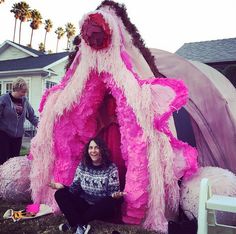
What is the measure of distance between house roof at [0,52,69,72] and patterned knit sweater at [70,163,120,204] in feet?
40.7

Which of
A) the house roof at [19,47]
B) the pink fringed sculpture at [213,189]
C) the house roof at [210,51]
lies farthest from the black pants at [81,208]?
the house roof at [19,47]

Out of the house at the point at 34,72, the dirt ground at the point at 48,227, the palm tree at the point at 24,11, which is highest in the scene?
the palm tree at the point at 24,11

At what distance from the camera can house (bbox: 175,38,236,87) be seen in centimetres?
1406

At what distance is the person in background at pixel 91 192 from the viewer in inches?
129

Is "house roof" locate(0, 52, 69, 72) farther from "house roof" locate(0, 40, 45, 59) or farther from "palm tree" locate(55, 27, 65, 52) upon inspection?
"palm tree" locate(55, 27, 65, 52)

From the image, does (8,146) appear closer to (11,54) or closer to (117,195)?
(117,195)

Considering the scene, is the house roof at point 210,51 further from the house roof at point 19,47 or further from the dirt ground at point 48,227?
the dirt ground at point 48,227

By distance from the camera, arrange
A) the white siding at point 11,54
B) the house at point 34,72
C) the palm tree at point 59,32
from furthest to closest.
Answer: the palm tree at point 59,32 < the white siding at point 11,54 < the house at point 34,72

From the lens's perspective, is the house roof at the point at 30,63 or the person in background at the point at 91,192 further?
the house roof at the point at 30,63

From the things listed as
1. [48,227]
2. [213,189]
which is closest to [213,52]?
[213,189]

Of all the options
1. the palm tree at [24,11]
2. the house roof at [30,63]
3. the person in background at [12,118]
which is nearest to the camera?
the person in background at [12,118]

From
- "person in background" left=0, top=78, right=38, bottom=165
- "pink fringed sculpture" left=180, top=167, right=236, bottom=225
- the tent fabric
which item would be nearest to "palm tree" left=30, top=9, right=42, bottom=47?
"person in background" left=0, top=78, right=38, bottom=165

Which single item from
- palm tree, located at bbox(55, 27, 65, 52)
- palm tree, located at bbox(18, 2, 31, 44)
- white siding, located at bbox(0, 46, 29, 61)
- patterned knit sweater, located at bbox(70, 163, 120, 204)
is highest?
palm tree, located at bbox(55, 27, 65, 52)

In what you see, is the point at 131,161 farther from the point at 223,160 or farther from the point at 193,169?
the point at 223,160
